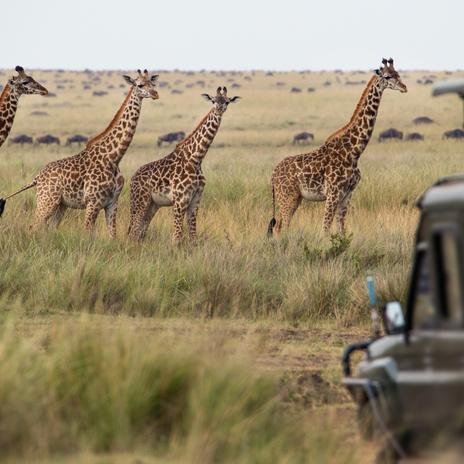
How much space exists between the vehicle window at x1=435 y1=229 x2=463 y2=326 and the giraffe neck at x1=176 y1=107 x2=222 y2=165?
36.9ft

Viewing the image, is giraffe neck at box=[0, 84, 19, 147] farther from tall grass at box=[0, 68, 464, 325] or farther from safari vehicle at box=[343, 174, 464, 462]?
safari vehicle at box=[343, 174, 464, 462]

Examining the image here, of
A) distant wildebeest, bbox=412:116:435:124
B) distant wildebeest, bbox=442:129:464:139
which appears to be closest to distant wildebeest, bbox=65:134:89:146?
distant wildebeest, bbox=442:129:464:139

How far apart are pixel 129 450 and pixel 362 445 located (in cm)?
104

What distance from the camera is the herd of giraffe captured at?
629 inches

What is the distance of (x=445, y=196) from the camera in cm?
531

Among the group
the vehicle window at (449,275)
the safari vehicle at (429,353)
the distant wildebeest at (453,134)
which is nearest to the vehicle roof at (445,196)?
the safari vehicle at (429,353)

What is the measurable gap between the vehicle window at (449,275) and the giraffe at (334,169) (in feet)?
38.7

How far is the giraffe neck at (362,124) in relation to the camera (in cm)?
1747

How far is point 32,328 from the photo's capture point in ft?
36.0

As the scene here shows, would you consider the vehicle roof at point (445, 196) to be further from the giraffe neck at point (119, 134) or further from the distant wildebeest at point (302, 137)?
the distant wildebeest at point (302, 137)

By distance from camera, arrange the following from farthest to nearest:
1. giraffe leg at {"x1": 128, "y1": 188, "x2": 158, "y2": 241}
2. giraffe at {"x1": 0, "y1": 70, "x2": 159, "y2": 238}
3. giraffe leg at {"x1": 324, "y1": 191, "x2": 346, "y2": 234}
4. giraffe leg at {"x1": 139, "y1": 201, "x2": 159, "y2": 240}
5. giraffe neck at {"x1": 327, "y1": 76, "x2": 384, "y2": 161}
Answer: giraffe neck at {"x1": 327, "y1": 76, "x2": 384, "y2": 161} < giraffe leg at {"x1": 324, "y1": 191, "x2": 346, "y2": 234} < giraffe leg at {"x1": 139, "y1": 201, "x2": 159, "y2": 240} < giraffe leg at {"x1": 128, "y1": 188, "x2": 158, "y2": 241} < giraffe at {"x1": 0, "y1": 70, "x2": 159, "y2": 238}

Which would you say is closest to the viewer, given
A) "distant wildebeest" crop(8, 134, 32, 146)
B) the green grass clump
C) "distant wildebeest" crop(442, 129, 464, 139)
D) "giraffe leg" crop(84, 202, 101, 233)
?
the green grass clump

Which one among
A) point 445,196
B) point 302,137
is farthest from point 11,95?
point 302,137

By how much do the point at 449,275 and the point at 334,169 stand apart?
12.1m
